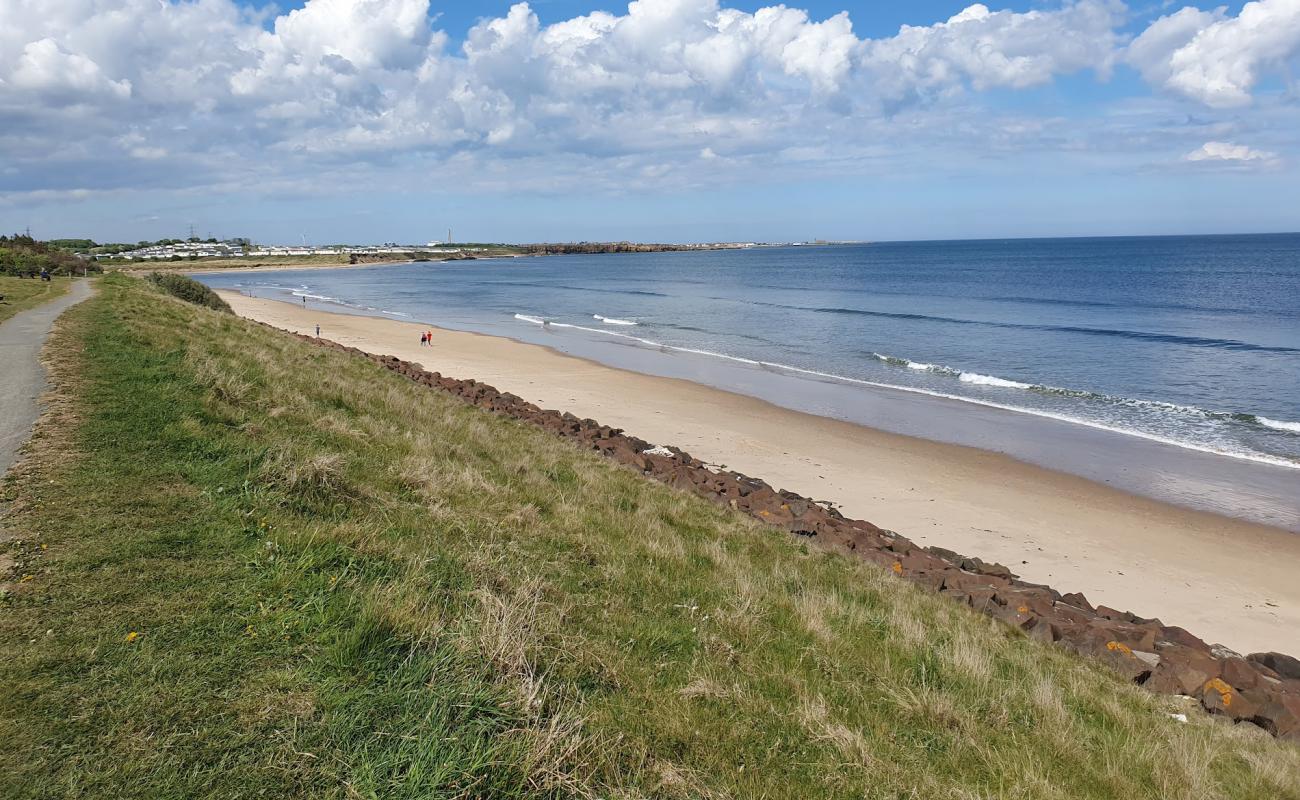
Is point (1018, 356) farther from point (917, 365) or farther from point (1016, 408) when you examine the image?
point (1016, 408)

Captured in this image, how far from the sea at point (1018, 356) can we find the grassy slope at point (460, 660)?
43.7 ft

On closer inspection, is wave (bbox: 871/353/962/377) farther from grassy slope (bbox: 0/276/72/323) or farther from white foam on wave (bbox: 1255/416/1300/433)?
grassy slope (bbox: 0/276/72/323)

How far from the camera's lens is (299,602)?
4.77 metres

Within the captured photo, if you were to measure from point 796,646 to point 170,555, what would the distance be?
4.77 m

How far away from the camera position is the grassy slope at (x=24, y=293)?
2321cm

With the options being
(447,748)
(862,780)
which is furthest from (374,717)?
(862,780)

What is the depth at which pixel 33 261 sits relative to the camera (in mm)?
44594

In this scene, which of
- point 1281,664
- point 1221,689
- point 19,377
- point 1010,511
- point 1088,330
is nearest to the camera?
point 1221,689

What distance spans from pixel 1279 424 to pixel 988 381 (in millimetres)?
9588

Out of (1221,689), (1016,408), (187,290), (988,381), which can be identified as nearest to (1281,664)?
(1221,689)

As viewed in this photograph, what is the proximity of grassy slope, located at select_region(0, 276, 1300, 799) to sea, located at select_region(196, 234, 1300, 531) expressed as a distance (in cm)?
1332

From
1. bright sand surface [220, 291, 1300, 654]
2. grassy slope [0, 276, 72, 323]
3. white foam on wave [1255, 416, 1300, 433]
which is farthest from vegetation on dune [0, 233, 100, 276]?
white foam on wave [1255, 416, 1300, 433]

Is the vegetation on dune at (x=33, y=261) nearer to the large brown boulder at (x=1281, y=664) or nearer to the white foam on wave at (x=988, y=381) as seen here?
the white foam on wave at (x=988, y=381)

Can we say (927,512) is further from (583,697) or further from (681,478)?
(583,697)
